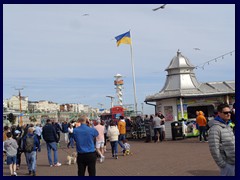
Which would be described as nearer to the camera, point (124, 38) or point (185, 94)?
point (185, 94)

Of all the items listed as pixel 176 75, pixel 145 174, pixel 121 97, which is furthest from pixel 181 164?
pixel 121 97

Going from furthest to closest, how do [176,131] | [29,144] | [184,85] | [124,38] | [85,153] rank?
[124,38] < [184,85] < [176,131] < [29,144] < [85,153]

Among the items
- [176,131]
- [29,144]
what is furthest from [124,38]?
[29,144]

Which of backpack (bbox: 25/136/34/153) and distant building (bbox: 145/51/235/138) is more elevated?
distant building (bbox: 145/51/235/138)

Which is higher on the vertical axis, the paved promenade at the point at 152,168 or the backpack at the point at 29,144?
the backpack at the point at 29,144

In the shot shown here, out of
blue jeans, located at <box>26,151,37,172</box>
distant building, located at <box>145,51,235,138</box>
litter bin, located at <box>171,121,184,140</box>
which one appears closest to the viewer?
blue jeans, located at <box>26,151,37,172</box>

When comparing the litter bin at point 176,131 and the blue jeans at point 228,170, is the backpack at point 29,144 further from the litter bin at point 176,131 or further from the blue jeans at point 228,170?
the litter bin at point 176,131

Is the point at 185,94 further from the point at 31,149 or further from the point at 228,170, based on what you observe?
the point at 228,170

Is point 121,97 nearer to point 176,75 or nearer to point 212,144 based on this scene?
point 176,75

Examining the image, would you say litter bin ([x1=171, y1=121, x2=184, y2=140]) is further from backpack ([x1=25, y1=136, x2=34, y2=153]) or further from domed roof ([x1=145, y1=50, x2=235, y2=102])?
backpack ([x1=25, y1=136, x2=34, y2=153])

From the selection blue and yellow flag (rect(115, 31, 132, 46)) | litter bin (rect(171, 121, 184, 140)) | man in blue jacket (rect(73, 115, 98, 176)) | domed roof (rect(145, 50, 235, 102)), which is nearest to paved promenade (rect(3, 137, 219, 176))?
man in blue jacket (rect(73, 115, 98, 176))

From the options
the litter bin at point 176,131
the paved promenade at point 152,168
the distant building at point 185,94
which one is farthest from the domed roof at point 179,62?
the paved promenade at point 152,168

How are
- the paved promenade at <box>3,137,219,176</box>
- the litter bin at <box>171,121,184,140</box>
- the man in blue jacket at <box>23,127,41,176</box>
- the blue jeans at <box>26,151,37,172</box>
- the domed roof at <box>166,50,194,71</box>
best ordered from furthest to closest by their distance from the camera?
1. the domed roof at <box>166,50,194,71</box>
2. the litter bin at <box>171,121,184,140</box>
3. the man in blue jacket at <box>23,127,41,176</box>
4. the blue jeans at <box>26,151,37,172</box>
5. the paved promenade at <box>3,137,219,176</box>

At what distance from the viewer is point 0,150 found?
8.77m
